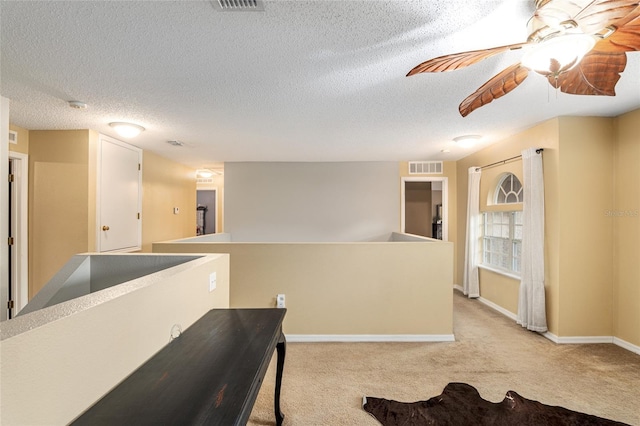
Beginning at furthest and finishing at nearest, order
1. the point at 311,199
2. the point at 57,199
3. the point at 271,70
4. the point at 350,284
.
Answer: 1. the point at 311,199
2. the point at 57,199
3. the point at 350,284
4. the point at 271,70

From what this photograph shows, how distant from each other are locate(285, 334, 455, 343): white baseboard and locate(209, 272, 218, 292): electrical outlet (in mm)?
1494

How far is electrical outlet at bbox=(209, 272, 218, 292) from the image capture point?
1.92m

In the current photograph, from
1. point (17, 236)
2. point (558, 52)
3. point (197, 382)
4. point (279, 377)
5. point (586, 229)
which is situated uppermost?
point (558, 52)

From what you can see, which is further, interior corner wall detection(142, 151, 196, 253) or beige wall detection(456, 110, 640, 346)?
interior corner wall detection(142, 151, 196, 253)

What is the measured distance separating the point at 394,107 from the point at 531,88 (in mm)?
1113

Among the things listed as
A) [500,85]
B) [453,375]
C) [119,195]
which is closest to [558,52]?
[500,85]

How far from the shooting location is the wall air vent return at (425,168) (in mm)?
5617

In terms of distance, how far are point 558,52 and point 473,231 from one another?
3767mm

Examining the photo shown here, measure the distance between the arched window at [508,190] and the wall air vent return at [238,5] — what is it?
3917 millimetres

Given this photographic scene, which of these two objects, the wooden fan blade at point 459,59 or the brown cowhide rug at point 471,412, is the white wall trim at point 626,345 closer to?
the brown cowhide rug at point 471,412

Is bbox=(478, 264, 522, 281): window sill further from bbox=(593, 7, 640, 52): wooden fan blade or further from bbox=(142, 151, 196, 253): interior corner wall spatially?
bbox=(142, 151, 196, 253): interior corner wall

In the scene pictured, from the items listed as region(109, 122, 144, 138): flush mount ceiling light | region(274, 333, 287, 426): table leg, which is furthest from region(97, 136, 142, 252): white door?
region(274, 333, 287, 426): table leg

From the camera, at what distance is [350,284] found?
323 centimetres

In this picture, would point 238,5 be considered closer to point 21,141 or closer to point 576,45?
point 576,45
